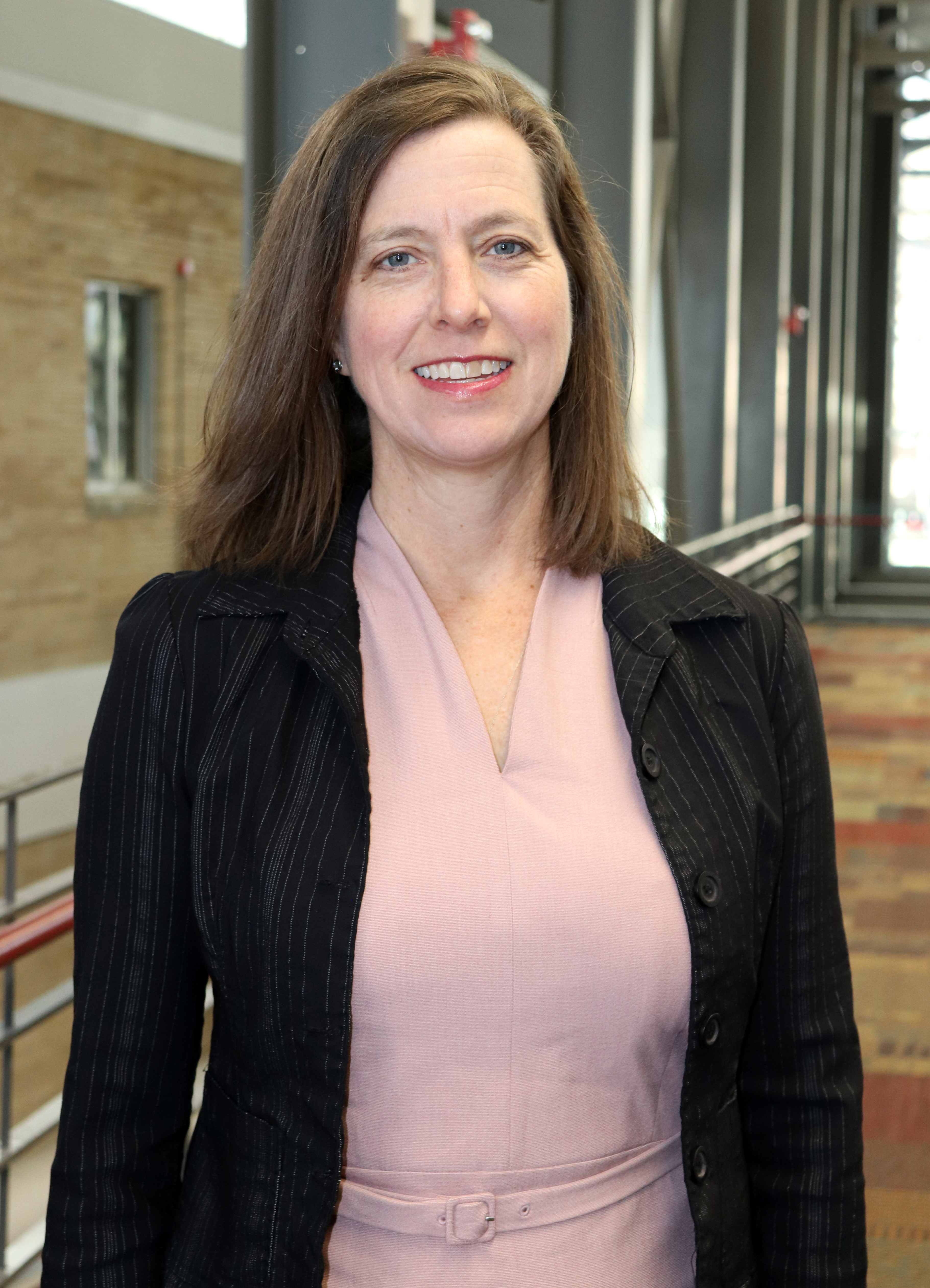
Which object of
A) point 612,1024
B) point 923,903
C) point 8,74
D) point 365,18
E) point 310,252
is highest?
point 8,74

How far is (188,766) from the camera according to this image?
139cm

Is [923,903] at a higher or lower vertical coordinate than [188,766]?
lower

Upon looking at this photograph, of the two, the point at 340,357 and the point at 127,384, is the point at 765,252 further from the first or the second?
the point at 340,357

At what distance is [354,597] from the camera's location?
59.2 inches

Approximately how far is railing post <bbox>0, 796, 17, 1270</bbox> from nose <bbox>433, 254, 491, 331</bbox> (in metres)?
1.34

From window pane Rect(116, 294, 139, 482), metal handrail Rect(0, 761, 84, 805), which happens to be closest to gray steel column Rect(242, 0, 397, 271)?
metal handrail Rect(0, 761, 84, 805)

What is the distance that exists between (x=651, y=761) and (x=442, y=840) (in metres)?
0.21

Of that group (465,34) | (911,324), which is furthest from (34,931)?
(911,324)

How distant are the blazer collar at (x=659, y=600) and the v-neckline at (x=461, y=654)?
0.26ft

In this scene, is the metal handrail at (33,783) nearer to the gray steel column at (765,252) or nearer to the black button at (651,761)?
the black button at (651,761)

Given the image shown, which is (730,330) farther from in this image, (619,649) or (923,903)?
(619,649)

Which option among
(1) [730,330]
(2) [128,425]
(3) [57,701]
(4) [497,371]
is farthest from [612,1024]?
(2) [128,425]

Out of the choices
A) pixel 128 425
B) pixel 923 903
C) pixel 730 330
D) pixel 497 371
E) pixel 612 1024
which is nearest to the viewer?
pixel 612 1024

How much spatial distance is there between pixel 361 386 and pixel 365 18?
1.47 m
